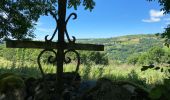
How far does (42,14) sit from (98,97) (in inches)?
706

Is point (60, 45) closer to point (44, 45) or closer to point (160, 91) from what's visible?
point (44, 45)

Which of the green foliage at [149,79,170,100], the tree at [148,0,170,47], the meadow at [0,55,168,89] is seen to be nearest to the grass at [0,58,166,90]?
the meadow at [0,55,168,89]

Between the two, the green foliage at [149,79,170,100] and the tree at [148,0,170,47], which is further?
the tree at [148,0,170,47]

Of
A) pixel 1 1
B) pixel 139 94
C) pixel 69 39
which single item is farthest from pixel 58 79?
pixel 1 1

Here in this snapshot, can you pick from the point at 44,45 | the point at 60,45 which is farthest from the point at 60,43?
the point at 44,45

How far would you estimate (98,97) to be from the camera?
5.51 metres

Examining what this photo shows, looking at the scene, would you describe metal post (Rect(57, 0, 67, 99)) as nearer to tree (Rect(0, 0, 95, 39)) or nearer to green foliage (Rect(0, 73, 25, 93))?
green foliage (Rect(0, 73, 25, 93))

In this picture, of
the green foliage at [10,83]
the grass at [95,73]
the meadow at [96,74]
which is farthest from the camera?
the grass at [95,73]

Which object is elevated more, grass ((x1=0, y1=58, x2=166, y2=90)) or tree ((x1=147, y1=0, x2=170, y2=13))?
tree ((x1=147, y1=0, x2=170, y2=13))

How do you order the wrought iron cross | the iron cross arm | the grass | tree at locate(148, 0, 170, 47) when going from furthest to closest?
tree at locate(148, 0, 170, 47) → the grass → the wrought iron cross → the iron cross arm

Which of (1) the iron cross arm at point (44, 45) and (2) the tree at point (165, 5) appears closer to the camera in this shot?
(1) the iron cross arm at point (44, 45)

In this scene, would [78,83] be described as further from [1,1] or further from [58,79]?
[1,1]

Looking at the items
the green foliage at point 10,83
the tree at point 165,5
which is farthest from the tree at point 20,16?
the green foliage at point 10,83

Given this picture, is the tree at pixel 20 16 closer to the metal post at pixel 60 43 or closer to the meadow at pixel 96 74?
the meadow at pixel 96 74
